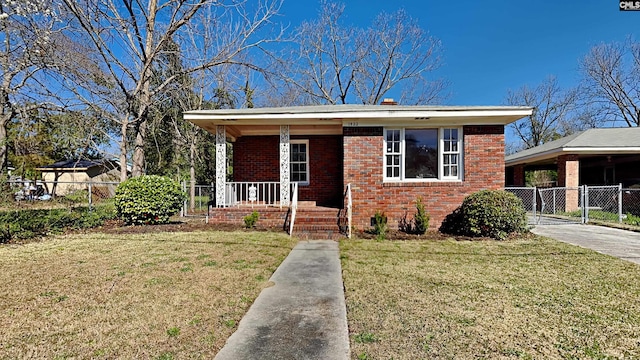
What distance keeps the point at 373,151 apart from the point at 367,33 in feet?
58.1

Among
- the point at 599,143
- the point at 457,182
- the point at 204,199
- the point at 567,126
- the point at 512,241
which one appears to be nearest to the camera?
the point at 512,241

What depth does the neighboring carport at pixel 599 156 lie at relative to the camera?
12.9m

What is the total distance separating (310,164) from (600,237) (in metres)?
8.42

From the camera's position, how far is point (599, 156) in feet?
48.9

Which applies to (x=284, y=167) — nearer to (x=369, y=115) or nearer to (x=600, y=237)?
(x=369, y=115)

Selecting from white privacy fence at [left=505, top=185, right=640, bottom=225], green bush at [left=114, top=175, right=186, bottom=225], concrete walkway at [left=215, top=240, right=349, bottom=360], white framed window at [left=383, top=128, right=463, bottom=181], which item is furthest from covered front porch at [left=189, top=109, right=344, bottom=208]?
white privacy fence at [left=505, top=185, right=640, bottom=225]

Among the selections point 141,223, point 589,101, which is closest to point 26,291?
point 141,223

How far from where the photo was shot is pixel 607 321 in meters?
3.15

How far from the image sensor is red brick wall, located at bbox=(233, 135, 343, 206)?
11.1 metres

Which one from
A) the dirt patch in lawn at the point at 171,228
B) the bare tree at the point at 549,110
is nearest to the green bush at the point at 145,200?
the dirt patch in lawn at the point at 171,228

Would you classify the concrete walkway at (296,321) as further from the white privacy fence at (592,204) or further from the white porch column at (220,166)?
the white privacy fence at (592,204)

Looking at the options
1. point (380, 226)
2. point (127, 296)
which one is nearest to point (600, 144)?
point (380, 226)

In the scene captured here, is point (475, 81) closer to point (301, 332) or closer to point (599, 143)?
point (599, 143)

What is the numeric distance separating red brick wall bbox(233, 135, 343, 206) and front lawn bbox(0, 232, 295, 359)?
181 inches
